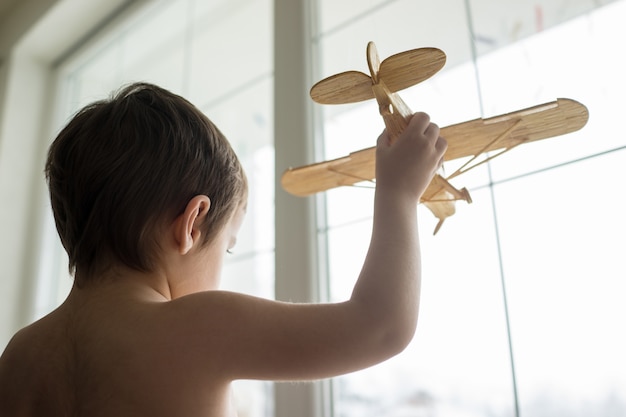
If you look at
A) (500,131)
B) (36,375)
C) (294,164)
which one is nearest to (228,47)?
(294,164)

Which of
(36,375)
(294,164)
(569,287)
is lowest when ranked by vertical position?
(36,375)

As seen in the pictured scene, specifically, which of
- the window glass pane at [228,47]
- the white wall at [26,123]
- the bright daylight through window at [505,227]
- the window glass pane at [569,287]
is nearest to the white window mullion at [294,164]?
the bright daylight through window at [505,227]

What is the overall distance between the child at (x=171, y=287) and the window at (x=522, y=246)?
0.33 meters

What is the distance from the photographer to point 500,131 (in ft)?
2.37

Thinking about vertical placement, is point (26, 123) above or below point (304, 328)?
above

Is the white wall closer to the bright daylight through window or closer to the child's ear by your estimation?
the bright daylight through window

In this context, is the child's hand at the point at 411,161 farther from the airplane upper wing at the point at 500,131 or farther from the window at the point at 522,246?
the window at the point at 522,246

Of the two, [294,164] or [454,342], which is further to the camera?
[294,164]

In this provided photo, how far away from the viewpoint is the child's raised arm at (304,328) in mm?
557

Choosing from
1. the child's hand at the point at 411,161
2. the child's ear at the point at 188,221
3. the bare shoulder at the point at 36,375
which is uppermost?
the child's hand at the point at 411,161

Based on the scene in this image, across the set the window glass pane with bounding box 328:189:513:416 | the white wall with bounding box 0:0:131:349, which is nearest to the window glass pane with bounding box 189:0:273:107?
the white wall with bounding box 0:0:131:349

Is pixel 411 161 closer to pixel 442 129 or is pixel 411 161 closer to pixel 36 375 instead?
pixel 442 129

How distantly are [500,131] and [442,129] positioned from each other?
0.07 meters

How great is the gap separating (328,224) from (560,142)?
1.59 feet
